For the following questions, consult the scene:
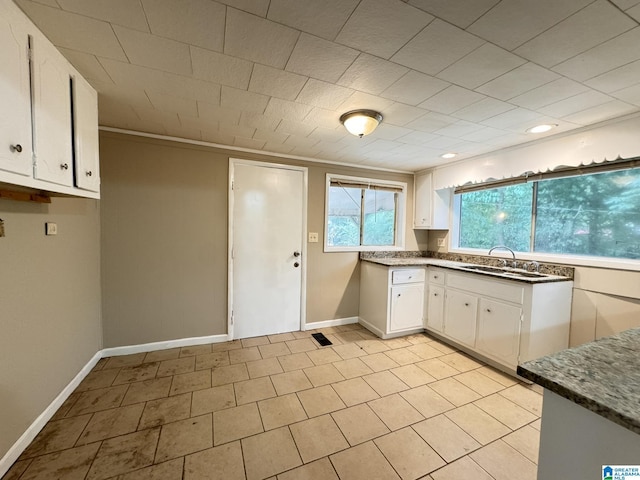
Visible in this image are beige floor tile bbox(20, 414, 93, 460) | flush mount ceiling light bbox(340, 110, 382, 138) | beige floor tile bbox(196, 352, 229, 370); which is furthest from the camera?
beige floor tile bbox(196, 352, 229, 370)

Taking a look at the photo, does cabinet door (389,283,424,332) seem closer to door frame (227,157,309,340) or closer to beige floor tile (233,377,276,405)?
door frame (227,157,309,340)

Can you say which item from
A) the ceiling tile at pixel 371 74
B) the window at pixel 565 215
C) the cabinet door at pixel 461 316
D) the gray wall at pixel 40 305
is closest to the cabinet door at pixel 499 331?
the cabinet door at pixel 461 316

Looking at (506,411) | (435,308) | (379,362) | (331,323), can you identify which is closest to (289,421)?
(379,362)

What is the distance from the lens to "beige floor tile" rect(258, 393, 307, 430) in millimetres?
1737

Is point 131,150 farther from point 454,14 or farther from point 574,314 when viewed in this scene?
point 574,314

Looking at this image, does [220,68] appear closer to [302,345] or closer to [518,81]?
[518,81]

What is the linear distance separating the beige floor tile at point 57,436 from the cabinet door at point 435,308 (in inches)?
131

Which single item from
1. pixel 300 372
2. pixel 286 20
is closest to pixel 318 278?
pixel 300 372

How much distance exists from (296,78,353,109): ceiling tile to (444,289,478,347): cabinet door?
2.34 m

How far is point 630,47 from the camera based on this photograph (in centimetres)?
125

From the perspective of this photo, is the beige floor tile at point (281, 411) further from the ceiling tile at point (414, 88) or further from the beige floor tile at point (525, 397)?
the ceiling tile at point (414, 88)

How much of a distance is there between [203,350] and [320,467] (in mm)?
1826

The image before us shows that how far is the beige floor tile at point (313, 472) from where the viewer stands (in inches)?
A: 53.1

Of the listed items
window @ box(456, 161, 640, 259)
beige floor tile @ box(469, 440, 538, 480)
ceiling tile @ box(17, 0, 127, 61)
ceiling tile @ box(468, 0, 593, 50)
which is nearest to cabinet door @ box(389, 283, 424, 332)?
window @ box(456, 161, 640, 259)
